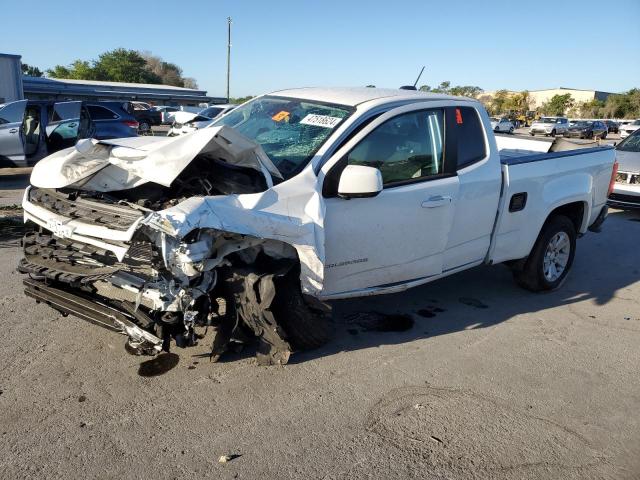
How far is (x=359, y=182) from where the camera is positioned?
371cm

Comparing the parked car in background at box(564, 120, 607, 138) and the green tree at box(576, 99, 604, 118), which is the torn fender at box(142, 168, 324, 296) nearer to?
the parked car in background at box(564, 120, 607, 138)

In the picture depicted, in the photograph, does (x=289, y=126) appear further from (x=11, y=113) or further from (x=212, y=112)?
(x=212, y=112)

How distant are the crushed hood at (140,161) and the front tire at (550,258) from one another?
10.3ft

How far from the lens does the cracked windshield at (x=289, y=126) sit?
4035 millimetres

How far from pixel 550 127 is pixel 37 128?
37779 mm

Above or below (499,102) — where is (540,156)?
above

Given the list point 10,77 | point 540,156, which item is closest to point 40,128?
point 540,156

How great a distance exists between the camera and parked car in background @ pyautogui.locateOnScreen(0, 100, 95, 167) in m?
11.6

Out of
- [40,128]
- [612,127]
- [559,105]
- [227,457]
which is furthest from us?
[559,105]

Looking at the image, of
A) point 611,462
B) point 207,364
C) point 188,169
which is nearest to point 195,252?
point 188,169

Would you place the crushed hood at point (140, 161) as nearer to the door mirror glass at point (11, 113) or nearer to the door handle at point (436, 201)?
the door handle at point (436, 201)

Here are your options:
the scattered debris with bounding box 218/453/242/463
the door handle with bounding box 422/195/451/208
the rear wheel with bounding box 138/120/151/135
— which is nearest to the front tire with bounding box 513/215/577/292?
the door handle with bounding box 422/195/451/208

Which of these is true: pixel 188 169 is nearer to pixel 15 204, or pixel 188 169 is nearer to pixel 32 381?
pixel 32 381

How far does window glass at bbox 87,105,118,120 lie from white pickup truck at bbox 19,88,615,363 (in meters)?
11.4
